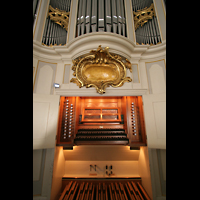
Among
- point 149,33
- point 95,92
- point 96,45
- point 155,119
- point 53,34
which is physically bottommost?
point 155,119

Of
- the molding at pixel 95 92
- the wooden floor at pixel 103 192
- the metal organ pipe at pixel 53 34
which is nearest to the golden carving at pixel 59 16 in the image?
the metal organ pipe at pixel 53 34

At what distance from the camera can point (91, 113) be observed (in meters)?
3.72

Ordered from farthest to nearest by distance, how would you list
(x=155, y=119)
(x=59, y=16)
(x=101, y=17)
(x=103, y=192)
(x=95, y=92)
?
1. (x=59, y=16)
2. (x=101, y=17)
3. (x=95, y=92)
4. (x=103, y=192)
5. (x=155, y=119)

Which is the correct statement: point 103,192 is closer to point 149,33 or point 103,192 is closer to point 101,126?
point 101,126

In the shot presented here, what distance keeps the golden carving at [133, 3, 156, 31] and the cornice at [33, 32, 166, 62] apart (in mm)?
1164

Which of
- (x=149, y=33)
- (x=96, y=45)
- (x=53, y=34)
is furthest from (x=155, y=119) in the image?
(x=53, y=34)

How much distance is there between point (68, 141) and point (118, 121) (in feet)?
5.20

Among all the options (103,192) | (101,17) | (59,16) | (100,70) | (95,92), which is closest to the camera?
(103,192)

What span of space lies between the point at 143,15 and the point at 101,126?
3963 millimetres

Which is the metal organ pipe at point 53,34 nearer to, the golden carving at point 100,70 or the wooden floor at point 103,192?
the golden carving at point 100,70

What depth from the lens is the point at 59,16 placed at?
375cm

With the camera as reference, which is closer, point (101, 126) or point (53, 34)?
point (53, 34)

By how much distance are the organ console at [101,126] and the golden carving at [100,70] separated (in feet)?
2.07

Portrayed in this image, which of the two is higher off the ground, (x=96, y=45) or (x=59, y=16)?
(x=59, y=16)
